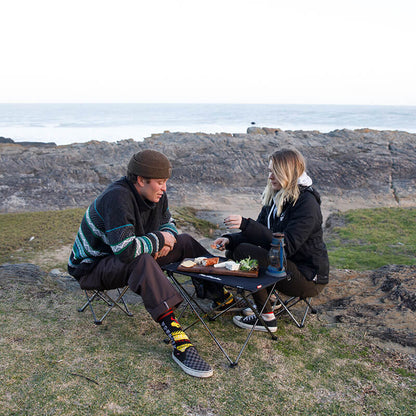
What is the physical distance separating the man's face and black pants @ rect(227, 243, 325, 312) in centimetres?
96

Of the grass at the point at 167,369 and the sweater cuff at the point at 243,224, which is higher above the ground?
the sweater cuff at the point at 243,224

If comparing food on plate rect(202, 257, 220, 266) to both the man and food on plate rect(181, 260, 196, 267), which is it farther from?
the man

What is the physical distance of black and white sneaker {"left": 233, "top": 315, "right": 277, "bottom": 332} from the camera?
3.79 m

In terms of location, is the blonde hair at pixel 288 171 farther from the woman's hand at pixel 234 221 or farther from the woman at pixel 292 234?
the woman's hand at pixel 234 221

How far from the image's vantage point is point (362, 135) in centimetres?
1953

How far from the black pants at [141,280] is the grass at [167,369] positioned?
1.45 ft

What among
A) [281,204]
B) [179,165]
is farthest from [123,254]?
[179,165]

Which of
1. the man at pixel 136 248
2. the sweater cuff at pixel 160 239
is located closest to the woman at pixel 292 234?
the sweater cuff at pixel 160 239

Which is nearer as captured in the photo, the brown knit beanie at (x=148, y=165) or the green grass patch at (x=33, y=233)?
the brown knit beanie at (x=148, y=165)

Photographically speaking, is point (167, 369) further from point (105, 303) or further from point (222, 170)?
point (222, 170)

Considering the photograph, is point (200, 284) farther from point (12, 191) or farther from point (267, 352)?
point (12, 191)

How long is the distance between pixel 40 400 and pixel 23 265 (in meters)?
3.05

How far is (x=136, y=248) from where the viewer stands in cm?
337

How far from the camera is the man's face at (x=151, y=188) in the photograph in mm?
3570
